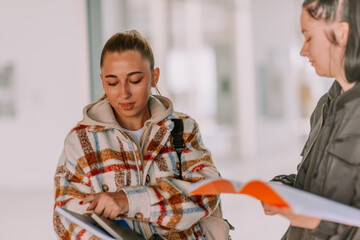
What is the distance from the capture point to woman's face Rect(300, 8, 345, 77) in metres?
1.16

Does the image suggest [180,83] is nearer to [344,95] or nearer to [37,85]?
[37,85]

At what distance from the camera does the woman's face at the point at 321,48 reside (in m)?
1.16

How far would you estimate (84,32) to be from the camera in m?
3.81

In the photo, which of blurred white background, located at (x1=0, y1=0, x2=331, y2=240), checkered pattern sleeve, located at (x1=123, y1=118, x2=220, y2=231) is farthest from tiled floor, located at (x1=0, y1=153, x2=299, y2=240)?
checkered pattern sleeve, located at (x1=123, y1=118, x2=220, y2=231)

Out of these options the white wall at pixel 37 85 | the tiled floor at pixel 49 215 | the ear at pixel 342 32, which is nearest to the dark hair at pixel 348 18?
the ear at pixel 342 32

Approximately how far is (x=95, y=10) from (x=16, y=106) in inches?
183

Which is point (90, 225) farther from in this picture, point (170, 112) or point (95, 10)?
point (95, 10)

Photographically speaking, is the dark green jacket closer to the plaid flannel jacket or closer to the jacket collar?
the jacket collar

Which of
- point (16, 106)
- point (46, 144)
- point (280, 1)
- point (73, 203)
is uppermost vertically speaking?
point (280, 1)

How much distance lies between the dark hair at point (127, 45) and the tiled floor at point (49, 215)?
3.22 m

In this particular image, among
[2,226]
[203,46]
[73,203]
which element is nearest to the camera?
[73,203]

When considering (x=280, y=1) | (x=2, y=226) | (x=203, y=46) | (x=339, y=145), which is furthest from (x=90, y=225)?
(x=280, y=1)

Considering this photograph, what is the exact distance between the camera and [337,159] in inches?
45.3

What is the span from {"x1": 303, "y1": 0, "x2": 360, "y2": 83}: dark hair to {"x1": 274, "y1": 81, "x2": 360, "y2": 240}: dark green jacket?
0.05 metres
